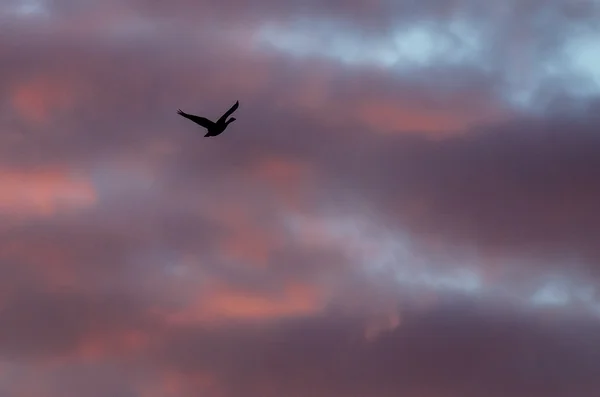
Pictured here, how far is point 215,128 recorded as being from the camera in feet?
364
